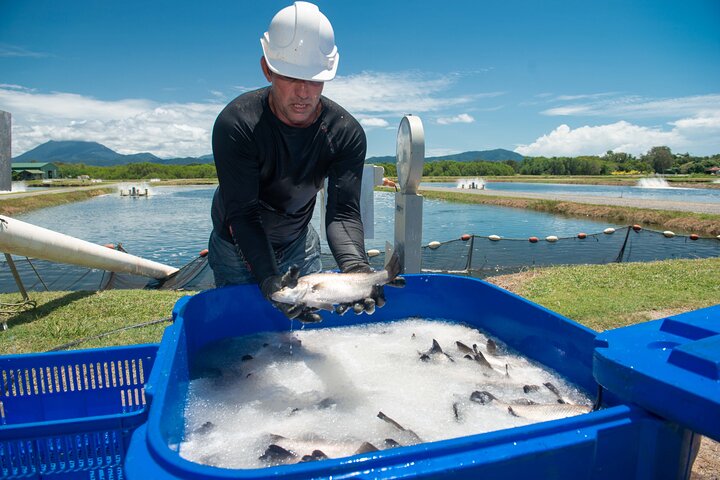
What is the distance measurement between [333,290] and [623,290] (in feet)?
19.1

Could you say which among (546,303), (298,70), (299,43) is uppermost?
(299,43)

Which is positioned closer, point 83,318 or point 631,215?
point 83,318

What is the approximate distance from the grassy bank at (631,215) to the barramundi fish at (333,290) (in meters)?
20.4

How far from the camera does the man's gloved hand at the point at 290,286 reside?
7.45ft

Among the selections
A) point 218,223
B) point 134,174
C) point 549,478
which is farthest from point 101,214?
point 134,174

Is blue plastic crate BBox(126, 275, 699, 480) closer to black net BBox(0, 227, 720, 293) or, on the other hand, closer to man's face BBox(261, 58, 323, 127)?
man's face BBox(261, 58, 323, 127)

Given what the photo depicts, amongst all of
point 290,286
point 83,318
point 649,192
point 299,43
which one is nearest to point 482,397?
point 290,286

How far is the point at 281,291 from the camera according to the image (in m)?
2.30

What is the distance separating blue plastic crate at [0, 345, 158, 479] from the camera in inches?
64.9

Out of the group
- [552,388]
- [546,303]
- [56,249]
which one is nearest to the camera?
[552,388]

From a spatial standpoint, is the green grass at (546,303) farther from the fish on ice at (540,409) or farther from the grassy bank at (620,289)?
the fish on ice at (540,409)

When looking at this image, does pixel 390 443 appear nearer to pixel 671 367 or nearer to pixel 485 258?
pixel 671 367

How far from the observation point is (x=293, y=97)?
2.48 m

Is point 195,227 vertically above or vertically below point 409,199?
below
